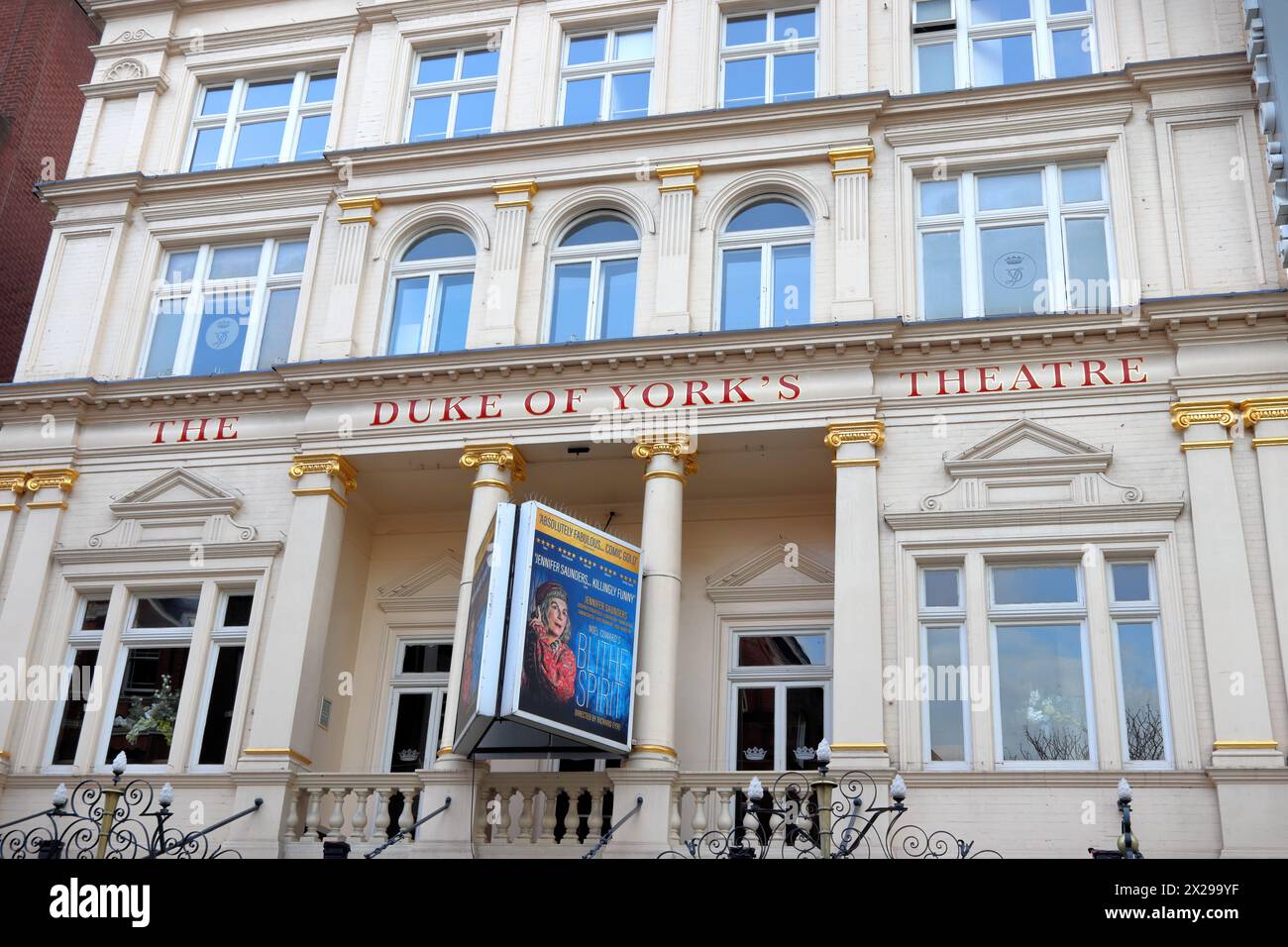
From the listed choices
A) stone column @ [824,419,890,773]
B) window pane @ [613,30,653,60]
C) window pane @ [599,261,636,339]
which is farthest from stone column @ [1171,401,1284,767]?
window pane @ [613,30,653,60]

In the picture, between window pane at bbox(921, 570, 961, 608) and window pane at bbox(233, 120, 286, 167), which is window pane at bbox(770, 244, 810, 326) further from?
window pane at bbox(233, 120, 286, 167)

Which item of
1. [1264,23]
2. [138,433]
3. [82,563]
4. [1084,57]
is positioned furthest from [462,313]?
[1264,23]

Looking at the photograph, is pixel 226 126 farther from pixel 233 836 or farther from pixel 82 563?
pixel 233 836

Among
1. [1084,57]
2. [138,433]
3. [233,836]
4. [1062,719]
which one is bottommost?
[233,836]

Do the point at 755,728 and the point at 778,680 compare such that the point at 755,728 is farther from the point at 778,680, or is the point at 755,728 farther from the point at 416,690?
the point at 416,690

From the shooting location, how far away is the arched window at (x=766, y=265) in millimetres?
20922

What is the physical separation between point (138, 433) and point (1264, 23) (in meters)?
16.9

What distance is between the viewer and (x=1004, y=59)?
72.7 feet

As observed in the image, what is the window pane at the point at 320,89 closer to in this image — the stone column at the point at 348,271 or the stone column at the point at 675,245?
the stone column at the point at 348,271

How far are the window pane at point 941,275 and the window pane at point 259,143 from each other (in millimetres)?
11365

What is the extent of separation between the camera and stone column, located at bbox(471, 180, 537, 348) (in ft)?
69.7

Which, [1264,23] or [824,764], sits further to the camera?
[1264,23]
